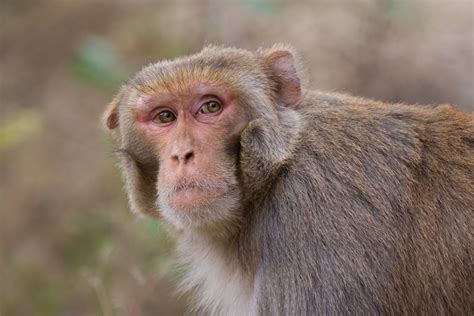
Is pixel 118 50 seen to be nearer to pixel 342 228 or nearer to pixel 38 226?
pixel 38 226

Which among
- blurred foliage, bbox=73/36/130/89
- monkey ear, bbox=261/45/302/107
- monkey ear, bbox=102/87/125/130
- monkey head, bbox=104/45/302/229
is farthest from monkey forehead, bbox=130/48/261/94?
blurred foliage, bbox=73/36/130/89

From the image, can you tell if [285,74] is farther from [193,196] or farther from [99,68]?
[99,68]

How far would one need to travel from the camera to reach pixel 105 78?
9945 mm

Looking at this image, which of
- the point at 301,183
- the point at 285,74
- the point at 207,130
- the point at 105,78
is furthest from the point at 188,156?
the point at 105,78

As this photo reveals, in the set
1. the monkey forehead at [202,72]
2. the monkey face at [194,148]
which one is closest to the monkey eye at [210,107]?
the monkey face at [194,148]

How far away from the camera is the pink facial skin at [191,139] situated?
504cm

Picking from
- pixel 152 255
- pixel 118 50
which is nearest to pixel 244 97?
pixel 152 255

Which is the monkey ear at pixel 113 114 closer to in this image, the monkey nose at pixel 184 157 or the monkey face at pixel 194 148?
the monkey face at pixel 194 148

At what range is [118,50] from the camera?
1335 cm

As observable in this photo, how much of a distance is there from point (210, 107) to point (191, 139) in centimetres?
28

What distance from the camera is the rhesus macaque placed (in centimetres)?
498

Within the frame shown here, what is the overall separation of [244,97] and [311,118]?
460 millimetres

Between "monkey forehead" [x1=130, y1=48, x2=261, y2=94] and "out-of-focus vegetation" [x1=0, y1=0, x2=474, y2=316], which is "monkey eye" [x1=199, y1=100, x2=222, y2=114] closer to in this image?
"monkey forehead" [x1=130, y1=48, x2=261, y2=94]

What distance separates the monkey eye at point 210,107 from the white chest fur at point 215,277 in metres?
0.84
